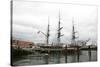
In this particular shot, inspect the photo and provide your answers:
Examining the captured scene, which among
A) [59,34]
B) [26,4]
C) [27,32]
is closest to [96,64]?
[59,34]

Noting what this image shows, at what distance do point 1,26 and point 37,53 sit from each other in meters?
0.56

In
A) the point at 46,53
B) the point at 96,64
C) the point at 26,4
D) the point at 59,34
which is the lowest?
the point at 96,64

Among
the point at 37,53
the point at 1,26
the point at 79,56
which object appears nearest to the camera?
the point at 1,26

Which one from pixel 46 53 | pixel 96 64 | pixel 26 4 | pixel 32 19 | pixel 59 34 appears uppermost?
pixel 26 4

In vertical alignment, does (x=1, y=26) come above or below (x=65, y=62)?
above

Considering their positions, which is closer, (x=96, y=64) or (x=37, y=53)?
(x=37, y=53)

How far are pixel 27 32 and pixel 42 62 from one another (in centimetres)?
43

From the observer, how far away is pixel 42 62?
2414 millimetres

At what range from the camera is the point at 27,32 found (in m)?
2.37

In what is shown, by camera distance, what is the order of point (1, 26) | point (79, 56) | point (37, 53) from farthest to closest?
1. point (79, 56)
2. point (37, 53)
3. point (1, 26)

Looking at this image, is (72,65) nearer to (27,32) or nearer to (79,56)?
(79,56)

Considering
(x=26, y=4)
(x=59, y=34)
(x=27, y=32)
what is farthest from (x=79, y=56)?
(x=26, y=4)

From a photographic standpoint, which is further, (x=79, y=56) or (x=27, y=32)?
(x=79, y=56)

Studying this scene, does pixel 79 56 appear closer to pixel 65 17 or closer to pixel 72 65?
pixel 72 65
